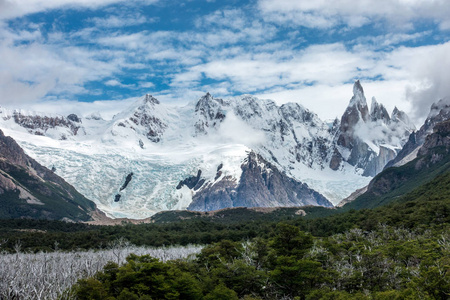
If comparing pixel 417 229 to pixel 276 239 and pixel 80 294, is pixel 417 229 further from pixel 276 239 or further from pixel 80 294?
pixel 80 294

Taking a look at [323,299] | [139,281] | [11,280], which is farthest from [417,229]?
[11,280]

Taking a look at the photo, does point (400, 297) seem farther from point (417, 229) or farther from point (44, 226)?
point (44, 226)

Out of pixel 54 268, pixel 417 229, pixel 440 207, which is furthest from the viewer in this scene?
pixel 440 207

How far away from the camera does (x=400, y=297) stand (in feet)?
144

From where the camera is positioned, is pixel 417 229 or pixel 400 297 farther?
pixel 417 229

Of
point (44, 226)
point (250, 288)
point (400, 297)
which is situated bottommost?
point (44, 226)

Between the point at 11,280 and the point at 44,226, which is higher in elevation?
the point at 11,280

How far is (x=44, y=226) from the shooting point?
16488 cm

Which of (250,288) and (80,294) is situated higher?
(80,294)

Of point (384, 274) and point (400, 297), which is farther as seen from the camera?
point (384, 274)

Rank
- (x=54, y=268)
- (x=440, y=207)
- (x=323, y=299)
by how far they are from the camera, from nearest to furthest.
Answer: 1. (x=323, y=299)
2. (x=54, y=268)
3. (x=440, y=207)

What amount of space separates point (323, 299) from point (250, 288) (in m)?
15.1

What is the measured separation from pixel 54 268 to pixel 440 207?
75320 millimetres

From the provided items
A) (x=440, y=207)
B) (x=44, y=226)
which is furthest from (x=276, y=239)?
(x=44, y=226)
